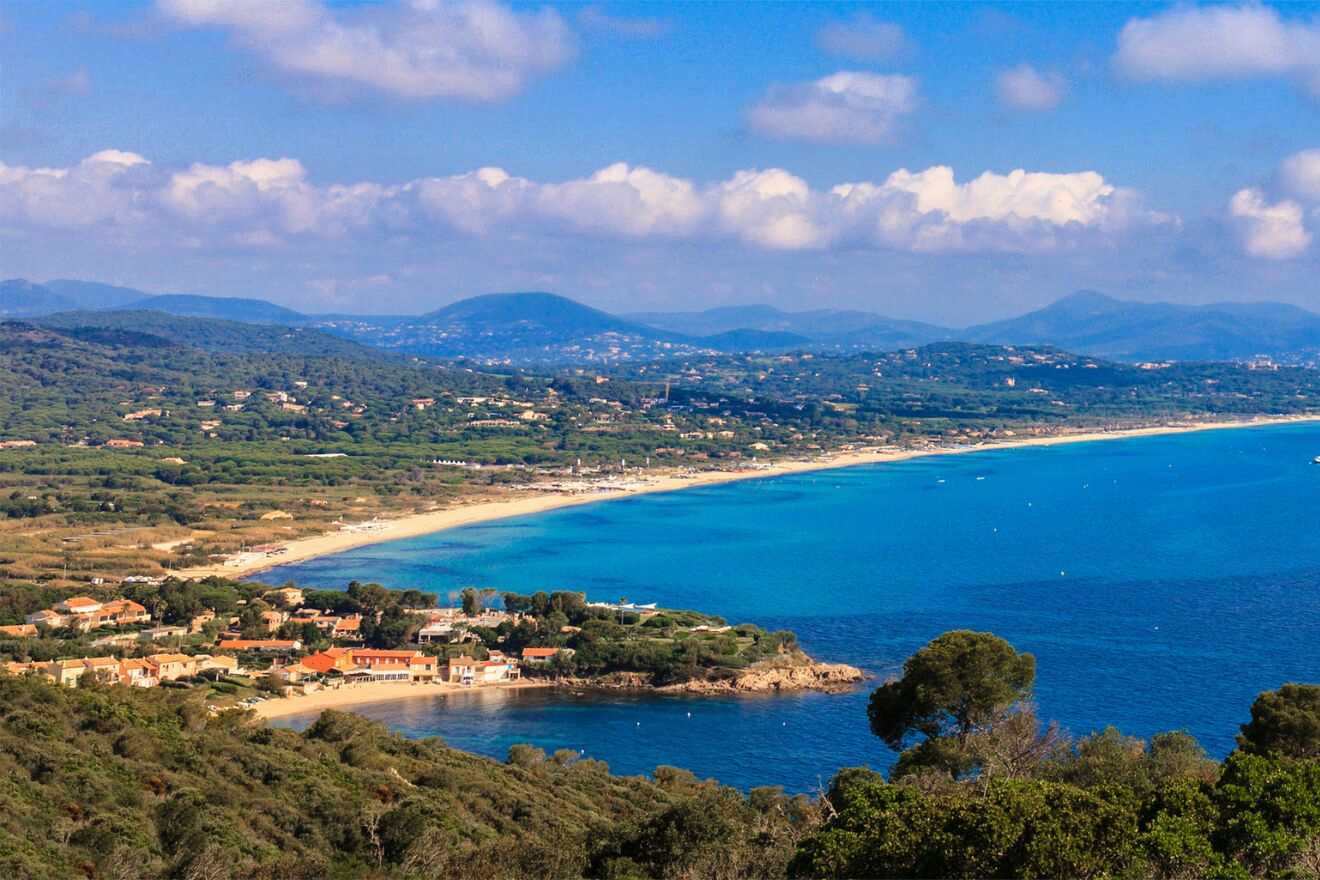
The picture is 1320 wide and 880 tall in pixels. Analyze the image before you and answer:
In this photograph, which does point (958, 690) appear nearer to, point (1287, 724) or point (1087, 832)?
point (1287, 724)

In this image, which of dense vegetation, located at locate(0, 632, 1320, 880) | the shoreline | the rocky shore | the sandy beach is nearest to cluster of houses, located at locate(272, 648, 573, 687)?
the sandy beach

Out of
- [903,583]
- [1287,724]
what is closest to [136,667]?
[1287,724]

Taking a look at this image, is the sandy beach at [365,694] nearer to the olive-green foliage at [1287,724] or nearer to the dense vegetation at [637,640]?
the dense vegetation at [637,640]


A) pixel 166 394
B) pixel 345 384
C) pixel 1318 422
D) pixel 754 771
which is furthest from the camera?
pixel 1318 422

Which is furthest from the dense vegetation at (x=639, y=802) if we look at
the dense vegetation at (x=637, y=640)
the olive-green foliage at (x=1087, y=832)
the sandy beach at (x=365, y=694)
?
the dense vegetation at (x=637, y=640)

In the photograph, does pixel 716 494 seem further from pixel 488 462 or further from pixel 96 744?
pixel 96 744

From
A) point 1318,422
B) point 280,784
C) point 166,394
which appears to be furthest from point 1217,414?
point 280,784
